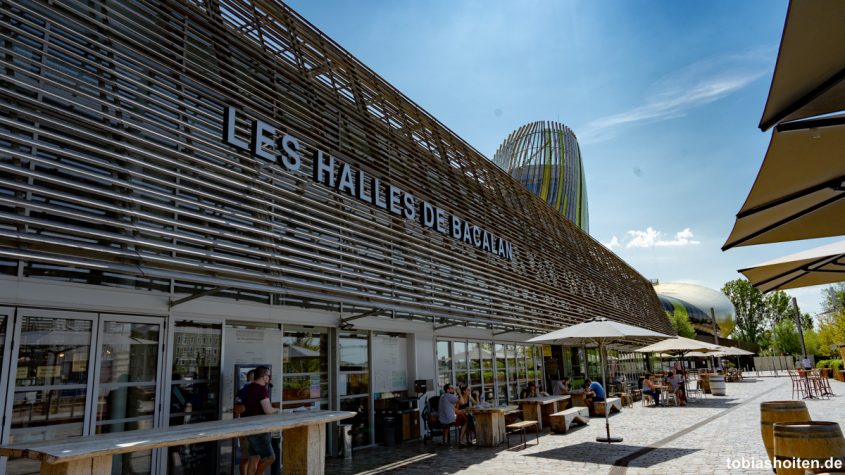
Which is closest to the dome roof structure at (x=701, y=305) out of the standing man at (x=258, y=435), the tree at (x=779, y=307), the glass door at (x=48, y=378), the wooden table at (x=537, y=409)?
the tree at (x=779, y=307)

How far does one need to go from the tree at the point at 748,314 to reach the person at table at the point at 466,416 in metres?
97.2

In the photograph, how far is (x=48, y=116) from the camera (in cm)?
576

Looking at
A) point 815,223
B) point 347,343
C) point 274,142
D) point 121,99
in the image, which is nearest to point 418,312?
point 347,343

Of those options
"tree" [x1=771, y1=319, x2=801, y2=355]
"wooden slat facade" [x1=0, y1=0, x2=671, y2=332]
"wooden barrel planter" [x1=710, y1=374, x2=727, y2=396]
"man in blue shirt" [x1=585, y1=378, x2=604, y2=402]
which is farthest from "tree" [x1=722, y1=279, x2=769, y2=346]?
"wooden slat facade" [x1=0, y1=0, x2=671, y2=332]

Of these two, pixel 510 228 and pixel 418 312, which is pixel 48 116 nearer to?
pixel 418 312

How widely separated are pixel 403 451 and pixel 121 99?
7548mm

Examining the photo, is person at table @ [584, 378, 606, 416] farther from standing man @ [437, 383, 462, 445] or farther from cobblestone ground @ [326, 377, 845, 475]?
standing man @ [437, 383, 462, 445]

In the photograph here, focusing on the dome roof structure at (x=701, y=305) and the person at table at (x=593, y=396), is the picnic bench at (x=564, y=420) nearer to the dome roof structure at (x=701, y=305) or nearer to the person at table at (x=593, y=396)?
the person at table at (x=593, y=396)

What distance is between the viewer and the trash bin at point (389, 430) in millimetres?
10820

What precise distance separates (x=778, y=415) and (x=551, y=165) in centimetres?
7118

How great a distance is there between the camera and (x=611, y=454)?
8.90 meters

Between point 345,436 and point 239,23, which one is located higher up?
point 239,23

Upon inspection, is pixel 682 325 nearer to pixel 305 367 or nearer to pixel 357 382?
pixel 357 382

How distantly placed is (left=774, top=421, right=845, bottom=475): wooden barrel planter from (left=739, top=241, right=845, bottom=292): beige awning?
1824 mm
